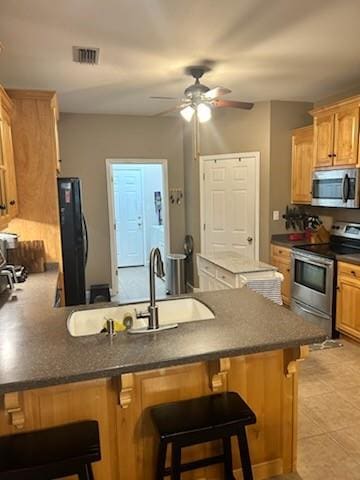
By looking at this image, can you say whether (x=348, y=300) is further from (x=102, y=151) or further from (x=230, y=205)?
(x=102, y=151)

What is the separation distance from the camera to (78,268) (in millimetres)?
4102

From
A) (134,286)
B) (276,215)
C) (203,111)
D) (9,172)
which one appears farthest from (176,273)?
(9,172)

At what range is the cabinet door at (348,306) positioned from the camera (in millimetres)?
3645

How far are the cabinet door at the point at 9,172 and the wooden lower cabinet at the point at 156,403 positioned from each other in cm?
183

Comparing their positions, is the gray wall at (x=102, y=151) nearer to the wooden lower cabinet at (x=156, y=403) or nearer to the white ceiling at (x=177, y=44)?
the white ceiling at (x=177, y=44)

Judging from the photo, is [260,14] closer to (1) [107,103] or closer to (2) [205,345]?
(2) [205,345]

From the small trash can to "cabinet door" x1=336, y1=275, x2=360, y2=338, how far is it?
2581 millimetres

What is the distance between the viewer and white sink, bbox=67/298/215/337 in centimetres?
218

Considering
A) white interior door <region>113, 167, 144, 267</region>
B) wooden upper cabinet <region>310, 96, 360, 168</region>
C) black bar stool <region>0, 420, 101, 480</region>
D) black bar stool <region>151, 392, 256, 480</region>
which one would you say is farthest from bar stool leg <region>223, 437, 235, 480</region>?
white interior door <region>113, 167, 144, 267</region>

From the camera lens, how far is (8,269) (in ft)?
9.95

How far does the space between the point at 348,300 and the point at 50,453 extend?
3161mm

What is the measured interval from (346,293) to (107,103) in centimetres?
371

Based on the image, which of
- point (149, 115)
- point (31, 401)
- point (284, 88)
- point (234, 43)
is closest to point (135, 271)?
point (149, 115)

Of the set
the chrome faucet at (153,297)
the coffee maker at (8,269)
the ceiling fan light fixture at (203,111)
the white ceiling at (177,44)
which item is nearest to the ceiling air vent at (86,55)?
the white ceiling at (177,44)
